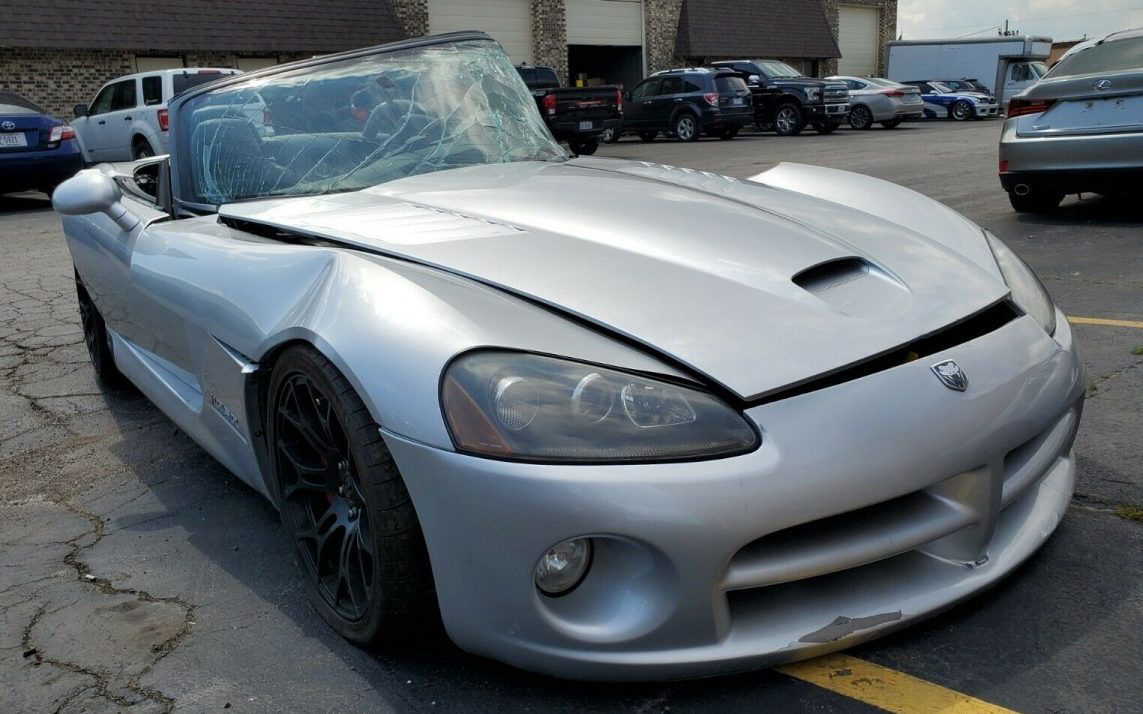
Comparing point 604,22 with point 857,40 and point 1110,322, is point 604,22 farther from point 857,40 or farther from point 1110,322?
point 1110,322

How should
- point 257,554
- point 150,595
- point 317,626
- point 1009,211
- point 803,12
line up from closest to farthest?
1. point 317,626
2. point 150,595
3. point 257,554
4. point 1009,211
5. point 803,12

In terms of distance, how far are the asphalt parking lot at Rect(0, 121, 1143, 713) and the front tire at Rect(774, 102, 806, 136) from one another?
19.7 m

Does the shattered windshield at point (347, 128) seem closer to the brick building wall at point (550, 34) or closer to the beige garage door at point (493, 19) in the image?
the beige garage door at point (493, 19)

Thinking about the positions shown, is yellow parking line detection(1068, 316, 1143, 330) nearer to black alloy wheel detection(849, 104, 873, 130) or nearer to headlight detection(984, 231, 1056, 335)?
headlight detection(984, 231, 1056, 335)

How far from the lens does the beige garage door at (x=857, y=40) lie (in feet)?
127

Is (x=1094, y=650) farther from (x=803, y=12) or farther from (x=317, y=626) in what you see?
(x=803, y=12)

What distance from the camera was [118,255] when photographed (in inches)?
139

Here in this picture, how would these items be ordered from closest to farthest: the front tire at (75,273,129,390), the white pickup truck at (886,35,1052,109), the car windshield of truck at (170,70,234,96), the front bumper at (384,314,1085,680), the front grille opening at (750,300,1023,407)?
the front bumper at (384,314,1085,680)
the front grille opening at (750,300,1023,407)
the front tire at (75,273,129,390)
the car windshield of truck at (170,70,234,96)
the white pickup truck at (886,35,1052,109)

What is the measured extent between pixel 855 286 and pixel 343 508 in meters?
1.25

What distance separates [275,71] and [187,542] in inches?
62.1

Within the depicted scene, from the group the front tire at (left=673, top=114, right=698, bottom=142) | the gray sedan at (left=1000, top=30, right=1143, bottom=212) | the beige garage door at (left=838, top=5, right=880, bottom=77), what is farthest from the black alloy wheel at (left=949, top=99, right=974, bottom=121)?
the gray sedan at (left=1000, top=30, right=1143, bottom=212)

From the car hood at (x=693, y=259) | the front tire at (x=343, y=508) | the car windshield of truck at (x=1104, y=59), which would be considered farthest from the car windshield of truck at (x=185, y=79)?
the front tire at (x=343, y=508)

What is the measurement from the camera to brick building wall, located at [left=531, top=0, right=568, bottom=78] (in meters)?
27.3

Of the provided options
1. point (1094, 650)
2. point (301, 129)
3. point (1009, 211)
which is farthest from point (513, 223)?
point (1009, 211)
